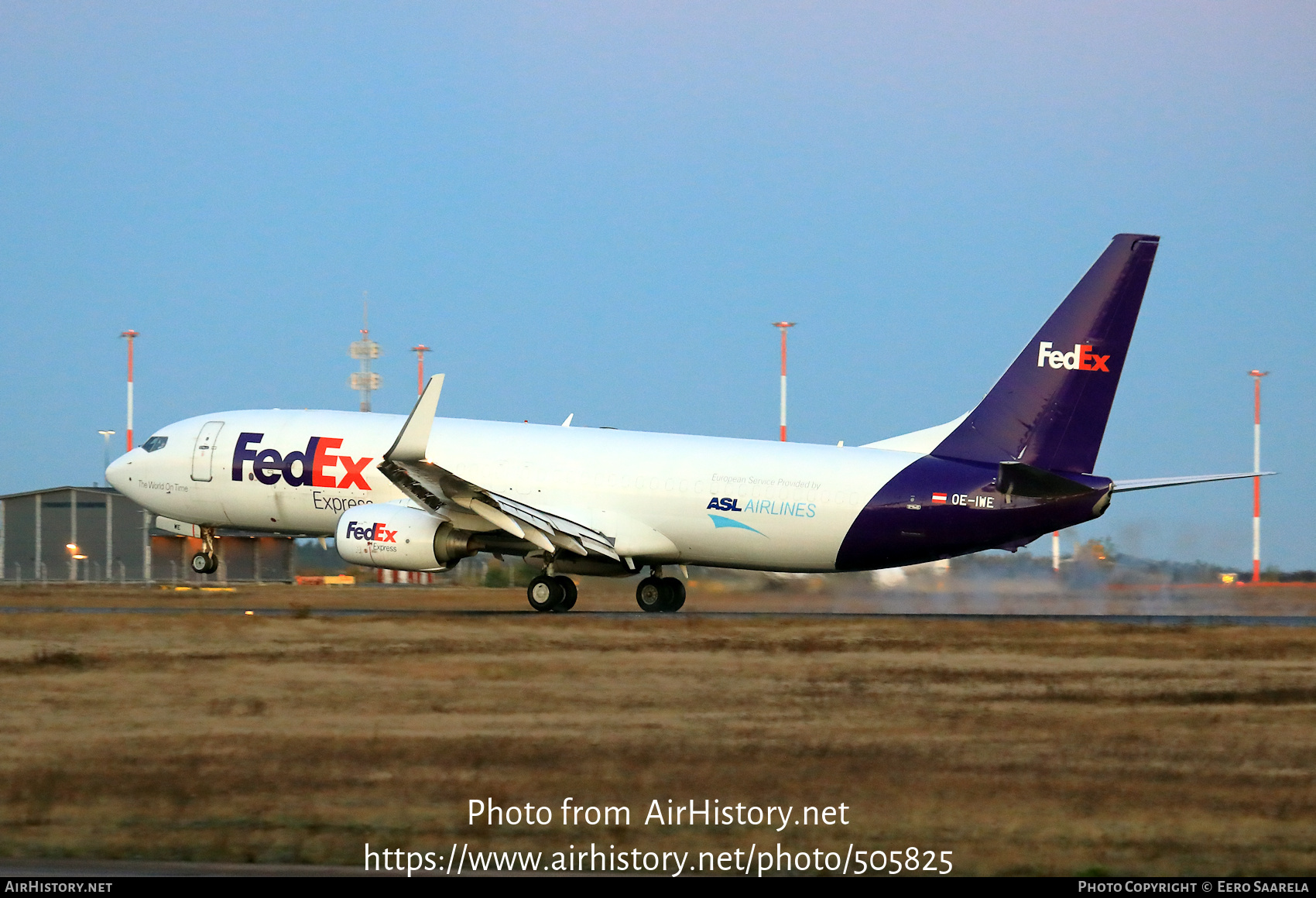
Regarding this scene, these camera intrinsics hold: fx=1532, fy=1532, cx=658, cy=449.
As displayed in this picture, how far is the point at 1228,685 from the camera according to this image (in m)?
21.4

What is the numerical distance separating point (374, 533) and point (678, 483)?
22.7 ft

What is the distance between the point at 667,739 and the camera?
638 inches

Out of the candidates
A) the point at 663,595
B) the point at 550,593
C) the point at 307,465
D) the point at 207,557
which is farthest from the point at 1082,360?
the point at 207,557

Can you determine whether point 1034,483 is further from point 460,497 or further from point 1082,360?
point 460,497


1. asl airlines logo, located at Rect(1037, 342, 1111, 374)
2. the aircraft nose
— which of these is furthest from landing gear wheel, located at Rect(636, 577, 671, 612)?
the aircraft nose

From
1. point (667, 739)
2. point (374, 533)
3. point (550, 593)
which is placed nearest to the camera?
point (667, 739)

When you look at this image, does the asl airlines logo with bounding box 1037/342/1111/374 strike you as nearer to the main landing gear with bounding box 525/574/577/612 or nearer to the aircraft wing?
the aircraft wing

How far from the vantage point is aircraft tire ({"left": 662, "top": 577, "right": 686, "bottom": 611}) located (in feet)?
118

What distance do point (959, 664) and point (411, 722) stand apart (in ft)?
32.0

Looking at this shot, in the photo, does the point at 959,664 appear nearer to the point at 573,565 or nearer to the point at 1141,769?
the point at 1141,769

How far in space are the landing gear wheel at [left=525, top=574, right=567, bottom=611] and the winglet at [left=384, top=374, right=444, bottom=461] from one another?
4218 millimetres

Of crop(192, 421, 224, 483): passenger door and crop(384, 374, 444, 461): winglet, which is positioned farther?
crop(192, 421, 224, 483): passenger door

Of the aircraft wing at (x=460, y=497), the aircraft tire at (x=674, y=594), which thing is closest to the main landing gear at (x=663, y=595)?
the aircraft tire at (x=674, y=594)
